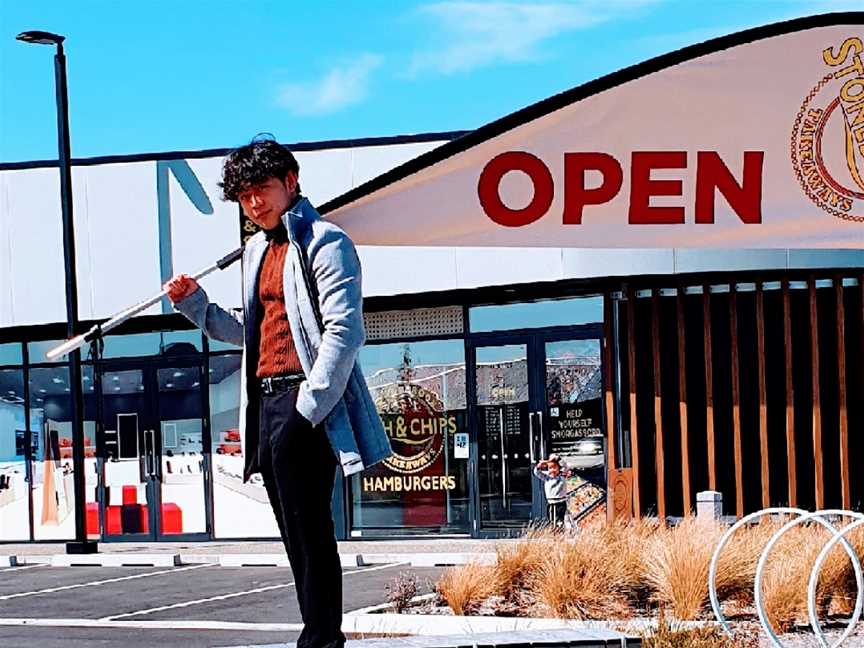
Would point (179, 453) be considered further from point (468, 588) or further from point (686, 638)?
point (686, 638)

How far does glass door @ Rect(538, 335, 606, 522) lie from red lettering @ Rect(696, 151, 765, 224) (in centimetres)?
1114

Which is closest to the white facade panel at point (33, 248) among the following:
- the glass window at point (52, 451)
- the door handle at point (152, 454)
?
the glass window at point (52, 451)

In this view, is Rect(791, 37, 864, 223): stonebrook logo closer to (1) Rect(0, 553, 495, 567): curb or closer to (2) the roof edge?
(2) the roof edge

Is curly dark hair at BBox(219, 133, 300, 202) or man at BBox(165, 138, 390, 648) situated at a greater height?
curly dark hair at BBox(219, 133, 300, 202)

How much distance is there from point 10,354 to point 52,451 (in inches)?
61.8

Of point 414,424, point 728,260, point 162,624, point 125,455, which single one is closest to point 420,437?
point 414,424

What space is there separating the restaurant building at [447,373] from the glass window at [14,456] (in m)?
0.03

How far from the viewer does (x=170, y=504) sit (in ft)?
70.7

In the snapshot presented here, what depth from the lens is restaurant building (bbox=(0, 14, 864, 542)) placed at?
58.6ft

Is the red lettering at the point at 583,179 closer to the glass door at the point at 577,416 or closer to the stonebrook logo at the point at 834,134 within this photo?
the stonebrook logo at the point at 834,134

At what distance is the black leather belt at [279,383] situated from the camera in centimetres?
549

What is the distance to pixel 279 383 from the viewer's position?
552cm

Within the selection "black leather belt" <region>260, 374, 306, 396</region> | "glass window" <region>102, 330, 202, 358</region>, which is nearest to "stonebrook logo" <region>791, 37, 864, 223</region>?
"black leather belt" <region>260, 374, 306, 396</region>

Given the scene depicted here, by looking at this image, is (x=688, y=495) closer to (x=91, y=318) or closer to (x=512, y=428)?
(x=512, y=428)
